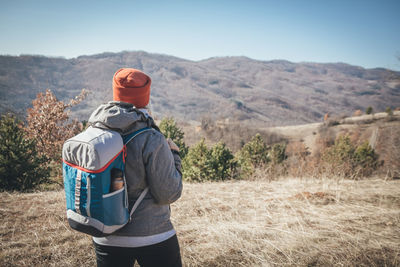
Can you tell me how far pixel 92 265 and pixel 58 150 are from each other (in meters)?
13.9

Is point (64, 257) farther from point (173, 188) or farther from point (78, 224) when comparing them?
point (173, 188)

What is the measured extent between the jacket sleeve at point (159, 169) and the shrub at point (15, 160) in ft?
26.5

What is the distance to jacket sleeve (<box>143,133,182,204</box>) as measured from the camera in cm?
124

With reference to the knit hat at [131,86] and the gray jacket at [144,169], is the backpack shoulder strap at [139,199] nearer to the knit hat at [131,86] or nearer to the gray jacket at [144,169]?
the gray jacket at [144,169]

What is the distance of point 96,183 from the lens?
1.12 metres

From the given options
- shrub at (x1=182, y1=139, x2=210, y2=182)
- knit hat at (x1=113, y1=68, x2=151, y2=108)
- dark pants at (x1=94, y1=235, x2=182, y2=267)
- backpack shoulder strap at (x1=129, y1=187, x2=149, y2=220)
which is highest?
knit hat at (x1=113, y1=68, x2=151, y2=108)

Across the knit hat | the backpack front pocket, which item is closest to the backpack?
the backpack front pocket

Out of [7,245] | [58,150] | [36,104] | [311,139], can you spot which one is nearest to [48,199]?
[7,245]

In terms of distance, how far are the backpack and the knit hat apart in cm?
32

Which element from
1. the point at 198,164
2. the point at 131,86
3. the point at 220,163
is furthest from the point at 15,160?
the point at 220,163

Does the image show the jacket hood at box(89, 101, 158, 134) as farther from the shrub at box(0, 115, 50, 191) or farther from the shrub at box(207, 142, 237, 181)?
the shrub at box(207, 142, 237, 181)

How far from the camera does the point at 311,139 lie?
51.8m

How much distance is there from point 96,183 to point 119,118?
352mm

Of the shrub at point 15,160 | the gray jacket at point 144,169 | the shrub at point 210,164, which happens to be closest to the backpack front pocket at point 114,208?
the gray jacket at point 144,169
